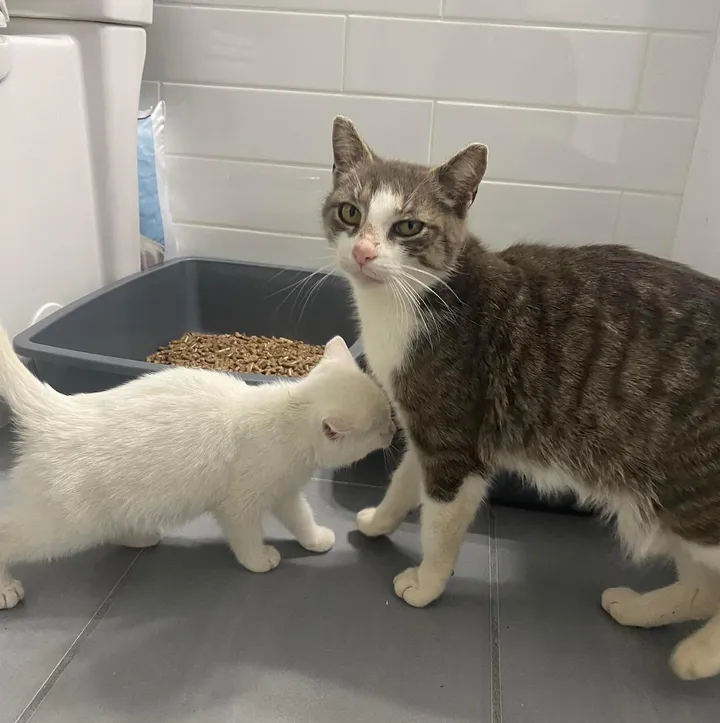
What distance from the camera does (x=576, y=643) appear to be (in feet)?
3.68

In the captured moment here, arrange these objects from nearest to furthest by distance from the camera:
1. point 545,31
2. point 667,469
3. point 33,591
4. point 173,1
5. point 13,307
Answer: point 667,469 < point 33,591 < point 13,307 < point 545,31 < point 173,1

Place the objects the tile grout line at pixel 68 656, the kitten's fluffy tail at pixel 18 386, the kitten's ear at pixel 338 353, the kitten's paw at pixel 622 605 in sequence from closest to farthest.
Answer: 1. the tile grout line at pixel 68 656
2. the kitten's fluffy tail at pixel 18 386
3. the kitten's paw at pixel 622 605
4. the kitten's ear at pixel 338 353

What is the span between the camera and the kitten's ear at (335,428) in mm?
1115

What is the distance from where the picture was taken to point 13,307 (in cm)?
152

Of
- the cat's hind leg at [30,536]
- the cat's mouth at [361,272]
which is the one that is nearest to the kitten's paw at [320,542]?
the cat's hind leg at [30,536]

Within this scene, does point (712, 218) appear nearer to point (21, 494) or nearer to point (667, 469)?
point (667, 469)

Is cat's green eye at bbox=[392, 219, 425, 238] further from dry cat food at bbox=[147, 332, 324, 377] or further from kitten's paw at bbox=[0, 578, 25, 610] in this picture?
kitten's paw at bbox=[0, 578, 25, 610]

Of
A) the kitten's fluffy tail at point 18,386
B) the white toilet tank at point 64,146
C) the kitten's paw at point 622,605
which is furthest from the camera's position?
the white toilet tank at point 64,146

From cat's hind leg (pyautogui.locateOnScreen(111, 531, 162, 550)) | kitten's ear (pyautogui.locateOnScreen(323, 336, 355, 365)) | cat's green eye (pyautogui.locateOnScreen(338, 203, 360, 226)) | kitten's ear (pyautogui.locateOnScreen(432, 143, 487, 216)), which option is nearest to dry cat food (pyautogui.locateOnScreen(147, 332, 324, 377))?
kitten's ear (pyautogui.locateOnScreen(323, 336, 355, 365))

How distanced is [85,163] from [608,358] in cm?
135

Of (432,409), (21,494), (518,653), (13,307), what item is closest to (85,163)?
(13,307)

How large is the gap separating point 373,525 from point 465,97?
1150 mm

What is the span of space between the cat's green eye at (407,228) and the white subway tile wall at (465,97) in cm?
82

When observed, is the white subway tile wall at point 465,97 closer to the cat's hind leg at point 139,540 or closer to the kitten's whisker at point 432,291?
the kitten's whisker at point 432,291
